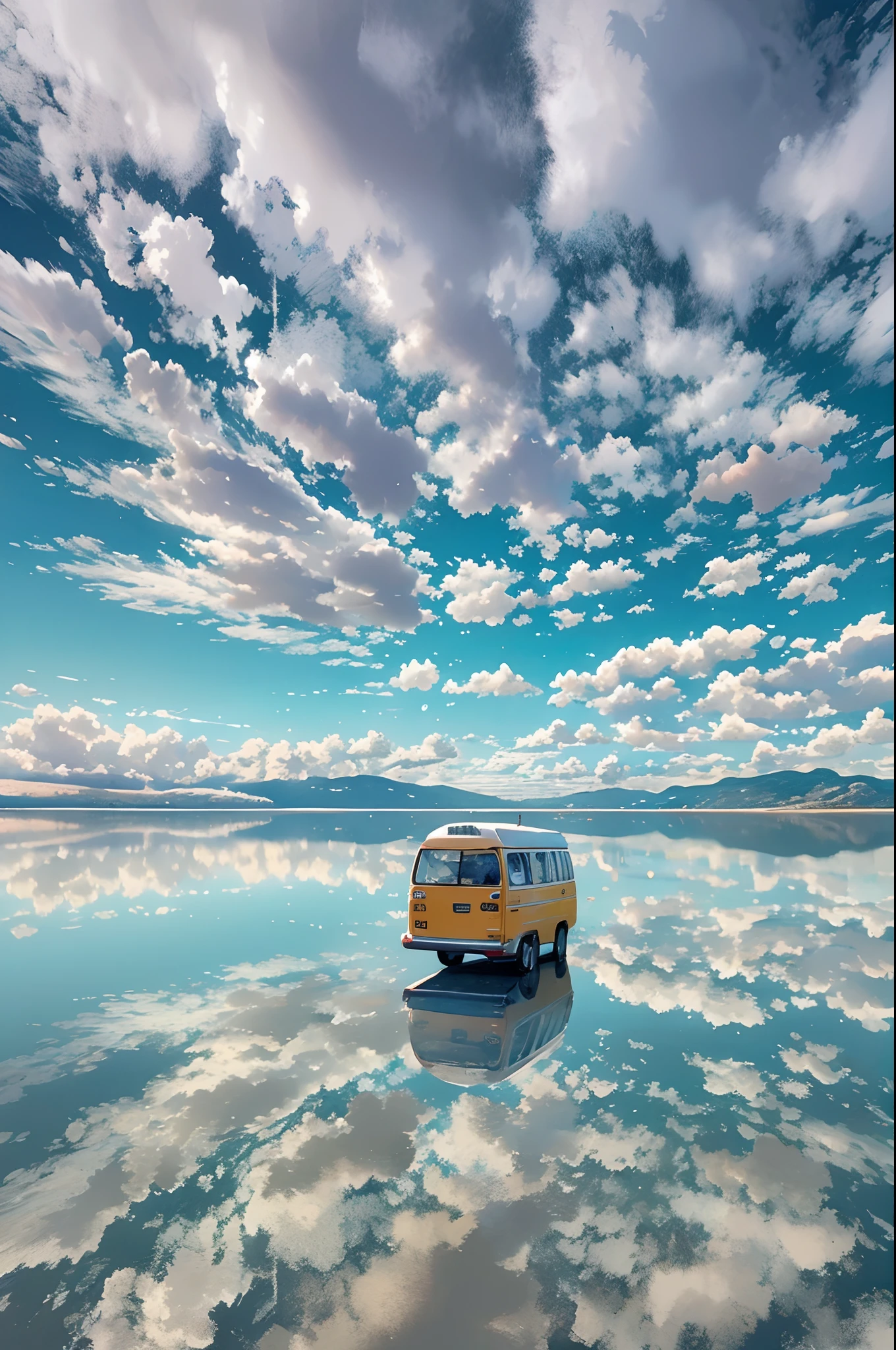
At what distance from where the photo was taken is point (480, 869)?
13438 millimetres

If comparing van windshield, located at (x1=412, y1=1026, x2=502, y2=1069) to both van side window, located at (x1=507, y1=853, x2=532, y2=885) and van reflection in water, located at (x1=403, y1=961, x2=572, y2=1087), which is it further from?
van side window, located at (x1=507, y1=853, x2=532, y2=885)

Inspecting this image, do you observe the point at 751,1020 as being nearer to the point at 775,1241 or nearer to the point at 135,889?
the point at 775,1241

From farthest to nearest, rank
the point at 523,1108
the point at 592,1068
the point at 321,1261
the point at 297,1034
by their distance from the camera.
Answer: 1. the point at 297,1034
2. the point at 592,1068
3. the point at 523,1108
4. the point at 321,1261

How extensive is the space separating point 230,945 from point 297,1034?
8311 mm

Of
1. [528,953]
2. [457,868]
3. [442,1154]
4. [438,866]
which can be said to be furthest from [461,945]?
[442,1154]

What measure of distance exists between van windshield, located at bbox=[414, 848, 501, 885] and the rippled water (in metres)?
2.56

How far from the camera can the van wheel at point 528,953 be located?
13530 millimetres

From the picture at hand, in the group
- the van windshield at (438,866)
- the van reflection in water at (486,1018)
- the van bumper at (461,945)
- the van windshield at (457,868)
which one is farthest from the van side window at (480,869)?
the van reflection in water at (486,1018)

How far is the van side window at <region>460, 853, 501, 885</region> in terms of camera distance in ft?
43.5

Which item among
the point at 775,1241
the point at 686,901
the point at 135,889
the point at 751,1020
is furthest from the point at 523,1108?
the point at 135,889

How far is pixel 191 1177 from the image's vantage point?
Answer: 20.6ft

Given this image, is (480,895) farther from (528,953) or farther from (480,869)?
(528,953)

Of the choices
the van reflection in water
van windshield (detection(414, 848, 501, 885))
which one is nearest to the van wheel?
the van reflection in water

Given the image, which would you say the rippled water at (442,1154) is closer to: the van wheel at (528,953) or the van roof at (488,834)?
the van wheel at (528,953)
